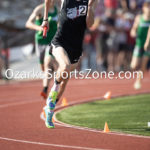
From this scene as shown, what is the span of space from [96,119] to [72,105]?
2606mm

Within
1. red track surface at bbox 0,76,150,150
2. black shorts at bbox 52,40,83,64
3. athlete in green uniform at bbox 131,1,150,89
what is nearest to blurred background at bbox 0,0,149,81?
athlete in green uniform at bbox 131,1,150,89

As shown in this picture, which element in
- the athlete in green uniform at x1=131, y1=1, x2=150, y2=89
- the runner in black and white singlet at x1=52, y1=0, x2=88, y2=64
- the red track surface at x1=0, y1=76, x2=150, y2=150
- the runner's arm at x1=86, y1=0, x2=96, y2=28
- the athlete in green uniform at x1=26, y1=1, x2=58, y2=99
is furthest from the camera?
the athlete in green uniform at x1=131, y1=1, x2=150, y2=89

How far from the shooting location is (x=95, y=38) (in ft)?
68.2

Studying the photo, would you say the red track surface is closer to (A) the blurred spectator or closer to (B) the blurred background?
(B) the blurred background

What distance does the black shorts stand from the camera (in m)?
8.51

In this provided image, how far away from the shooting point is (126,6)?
67.6ft

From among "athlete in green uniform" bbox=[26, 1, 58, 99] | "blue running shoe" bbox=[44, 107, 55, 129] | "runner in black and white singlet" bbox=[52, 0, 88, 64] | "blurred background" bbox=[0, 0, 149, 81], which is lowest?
"blurred background" bbox=[0, 0, 149, 81]

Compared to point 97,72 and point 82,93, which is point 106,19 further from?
point 82,93

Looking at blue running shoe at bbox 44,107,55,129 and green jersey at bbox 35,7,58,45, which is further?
green jersey at bbox 35,7,58,45

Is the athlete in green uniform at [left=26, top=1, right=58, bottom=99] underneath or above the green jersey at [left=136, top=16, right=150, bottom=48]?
above

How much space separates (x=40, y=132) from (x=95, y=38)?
1304cm

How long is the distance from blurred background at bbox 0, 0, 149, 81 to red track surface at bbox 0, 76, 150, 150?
516cm

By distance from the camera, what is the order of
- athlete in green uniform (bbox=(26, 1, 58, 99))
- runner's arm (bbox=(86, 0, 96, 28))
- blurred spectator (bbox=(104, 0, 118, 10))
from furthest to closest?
blurred spectator (bbox=(104, 0, 118, 10)) < athlete in green uniform (bbox=(26, 1, 58, 99)) < runner's arm (bbox=(86, 0, 96, 28))

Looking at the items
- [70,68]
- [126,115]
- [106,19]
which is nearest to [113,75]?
[106,19]
